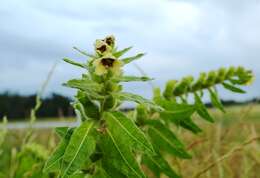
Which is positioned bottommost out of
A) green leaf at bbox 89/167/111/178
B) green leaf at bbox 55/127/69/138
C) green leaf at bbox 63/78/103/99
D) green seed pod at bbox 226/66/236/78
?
green leaf at bbox 89/167/111/178

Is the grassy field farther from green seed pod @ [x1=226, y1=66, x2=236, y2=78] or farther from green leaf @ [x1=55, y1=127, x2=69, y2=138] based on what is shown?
green leaf @ [x1=55, y1=127, x2=69, y2=138]

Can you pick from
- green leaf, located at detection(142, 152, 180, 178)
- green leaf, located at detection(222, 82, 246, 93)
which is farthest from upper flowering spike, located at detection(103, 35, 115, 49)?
green leaf, located at detection(222, 82, 246, 93)

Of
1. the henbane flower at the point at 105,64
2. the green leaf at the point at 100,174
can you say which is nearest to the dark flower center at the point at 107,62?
the henbane flower at the point at 105,64

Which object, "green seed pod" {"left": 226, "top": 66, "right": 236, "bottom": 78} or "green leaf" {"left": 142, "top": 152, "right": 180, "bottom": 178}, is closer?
"green leaf" {"left": 142, "top": 152, "right": 180, "bottom": 178}

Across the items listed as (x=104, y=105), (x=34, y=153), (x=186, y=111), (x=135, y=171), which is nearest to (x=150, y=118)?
(x=186, y=111)

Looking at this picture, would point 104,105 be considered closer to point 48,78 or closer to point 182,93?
point 182,93

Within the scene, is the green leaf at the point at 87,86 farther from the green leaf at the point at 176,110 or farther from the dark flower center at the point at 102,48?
the green leaf at the point at 176,110

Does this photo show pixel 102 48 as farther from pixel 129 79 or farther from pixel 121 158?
pixel 121 158

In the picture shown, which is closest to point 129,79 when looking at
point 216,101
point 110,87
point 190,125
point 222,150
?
point 110,87
